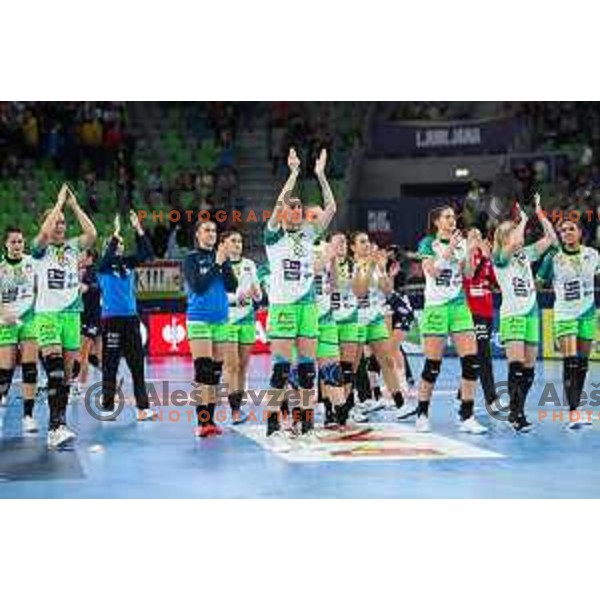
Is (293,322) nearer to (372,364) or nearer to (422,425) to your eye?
(422,425)

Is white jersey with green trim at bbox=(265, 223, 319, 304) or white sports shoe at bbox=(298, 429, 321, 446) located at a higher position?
white jersey with green trim at bbox=(265, 223, 319, 304)

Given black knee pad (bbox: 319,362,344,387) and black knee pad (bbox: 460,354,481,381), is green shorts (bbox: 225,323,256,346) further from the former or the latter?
black knee pad (bbox: 460,354,481,381)

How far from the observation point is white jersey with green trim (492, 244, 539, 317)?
9.08 meters

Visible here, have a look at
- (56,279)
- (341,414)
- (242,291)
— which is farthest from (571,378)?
(56,279)

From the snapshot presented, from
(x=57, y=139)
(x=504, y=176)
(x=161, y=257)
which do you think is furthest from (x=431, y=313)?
(x=504, y=176)

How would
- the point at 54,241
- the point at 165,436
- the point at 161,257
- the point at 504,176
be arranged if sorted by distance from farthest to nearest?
the point at 504,176 → the point at 161,257 → the point at 165,436 → the point at 54,241

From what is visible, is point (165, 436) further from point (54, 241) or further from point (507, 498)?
point (507, 498)

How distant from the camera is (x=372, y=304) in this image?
9453mm

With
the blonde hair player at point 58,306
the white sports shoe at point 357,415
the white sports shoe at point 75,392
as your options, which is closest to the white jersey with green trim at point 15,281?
the blonde hair player at point 58,306

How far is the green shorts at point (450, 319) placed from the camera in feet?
28.7

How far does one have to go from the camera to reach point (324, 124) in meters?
16.0

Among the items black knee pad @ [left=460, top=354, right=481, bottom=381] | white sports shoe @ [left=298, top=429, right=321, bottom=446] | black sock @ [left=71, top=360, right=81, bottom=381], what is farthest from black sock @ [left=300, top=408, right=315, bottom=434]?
black sock @ [left=71, top=360, right=81, bottom=381]

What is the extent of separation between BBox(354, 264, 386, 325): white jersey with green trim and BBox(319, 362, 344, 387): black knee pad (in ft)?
2.51
